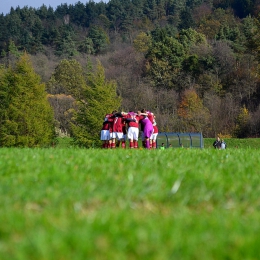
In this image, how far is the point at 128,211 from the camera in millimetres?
6004

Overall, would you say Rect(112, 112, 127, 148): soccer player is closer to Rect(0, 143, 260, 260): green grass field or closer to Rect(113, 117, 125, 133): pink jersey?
Rect(113, 117, 125, 133): pink jersey

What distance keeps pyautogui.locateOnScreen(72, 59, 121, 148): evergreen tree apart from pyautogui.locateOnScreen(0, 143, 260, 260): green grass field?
43.1 meters

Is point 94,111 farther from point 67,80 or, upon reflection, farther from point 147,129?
point 67,80

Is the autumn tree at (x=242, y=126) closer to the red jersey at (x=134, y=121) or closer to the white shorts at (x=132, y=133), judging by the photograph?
the red jersey at (x=134, y=121)

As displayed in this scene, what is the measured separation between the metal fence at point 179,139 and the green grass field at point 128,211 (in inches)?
1482

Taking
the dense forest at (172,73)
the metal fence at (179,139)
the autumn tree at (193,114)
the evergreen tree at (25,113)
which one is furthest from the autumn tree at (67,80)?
the metal fence at (179,139)

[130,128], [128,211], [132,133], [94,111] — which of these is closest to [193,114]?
[94,111]

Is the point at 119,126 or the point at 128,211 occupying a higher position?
the point at 119,126

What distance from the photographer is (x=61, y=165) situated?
32.8ft

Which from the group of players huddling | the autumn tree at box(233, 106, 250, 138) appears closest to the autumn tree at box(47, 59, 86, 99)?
the autumn tree at box(233, 106, 250, 138)

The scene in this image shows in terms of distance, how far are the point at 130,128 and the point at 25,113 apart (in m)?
27.0

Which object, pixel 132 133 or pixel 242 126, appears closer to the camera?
pixel 132 133

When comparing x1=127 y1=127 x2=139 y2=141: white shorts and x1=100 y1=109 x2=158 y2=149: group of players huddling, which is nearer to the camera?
x1=127 y1=127 x2=139 y2=141: white shorts

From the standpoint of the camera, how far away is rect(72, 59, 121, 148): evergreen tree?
53531 mm
